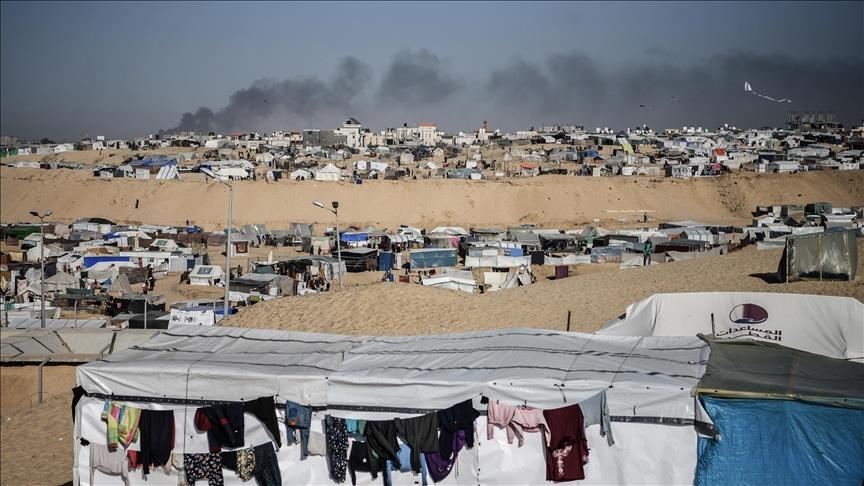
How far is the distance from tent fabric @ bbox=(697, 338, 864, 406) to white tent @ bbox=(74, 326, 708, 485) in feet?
0.77

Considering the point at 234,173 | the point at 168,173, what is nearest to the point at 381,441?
the point at 234,173

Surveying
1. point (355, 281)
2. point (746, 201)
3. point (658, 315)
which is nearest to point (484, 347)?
point (658, 315)

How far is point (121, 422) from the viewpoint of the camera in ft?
27.2

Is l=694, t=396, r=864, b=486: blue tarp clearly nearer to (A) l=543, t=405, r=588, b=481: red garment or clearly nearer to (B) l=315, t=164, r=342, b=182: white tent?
(A) l=543, t=405, r=588, b=481: red garment

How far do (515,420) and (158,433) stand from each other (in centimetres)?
382

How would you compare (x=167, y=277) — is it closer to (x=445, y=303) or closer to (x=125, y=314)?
(x=125, y=314)

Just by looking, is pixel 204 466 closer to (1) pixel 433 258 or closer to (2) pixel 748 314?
(2) pixel 748 314

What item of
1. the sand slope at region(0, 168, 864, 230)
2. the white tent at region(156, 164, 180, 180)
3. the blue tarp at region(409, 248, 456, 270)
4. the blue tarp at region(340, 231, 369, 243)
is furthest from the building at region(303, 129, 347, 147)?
the blue tarp at region(409, 248, 456, 270)

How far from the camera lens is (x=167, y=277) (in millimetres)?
29875

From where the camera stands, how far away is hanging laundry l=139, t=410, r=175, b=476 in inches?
324

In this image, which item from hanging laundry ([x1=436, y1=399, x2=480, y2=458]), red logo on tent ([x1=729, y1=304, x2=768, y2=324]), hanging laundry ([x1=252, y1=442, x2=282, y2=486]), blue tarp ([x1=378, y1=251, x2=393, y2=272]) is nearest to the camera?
hanging laundry ([x1=436, y1=399, x2=480, y2=458])

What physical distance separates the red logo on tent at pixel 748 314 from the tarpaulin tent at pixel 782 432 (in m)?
3.66

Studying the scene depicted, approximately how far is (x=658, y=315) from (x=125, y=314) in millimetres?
15431

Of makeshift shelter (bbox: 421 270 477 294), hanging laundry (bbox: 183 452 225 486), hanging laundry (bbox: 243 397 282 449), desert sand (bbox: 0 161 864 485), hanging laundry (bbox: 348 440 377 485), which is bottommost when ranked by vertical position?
hanging laundry (bbox: 183 452 225 486)
